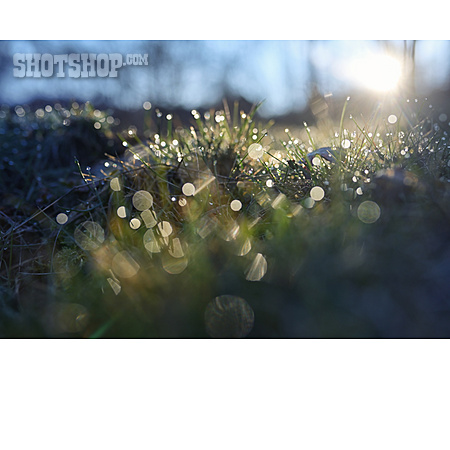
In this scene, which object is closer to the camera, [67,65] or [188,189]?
[188,189]

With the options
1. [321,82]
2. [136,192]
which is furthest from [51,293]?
[321,82]

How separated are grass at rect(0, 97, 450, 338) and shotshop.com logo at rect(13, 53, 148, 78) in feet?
2.62

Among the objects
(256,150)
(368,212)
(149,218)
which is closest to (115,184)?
(149,218)

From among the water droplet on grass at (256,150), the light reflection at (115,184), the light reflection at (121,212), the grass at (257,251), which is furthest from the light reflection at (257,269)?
the water droplet on grass at (256,150)

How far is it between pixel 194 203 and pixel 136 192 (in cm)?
25

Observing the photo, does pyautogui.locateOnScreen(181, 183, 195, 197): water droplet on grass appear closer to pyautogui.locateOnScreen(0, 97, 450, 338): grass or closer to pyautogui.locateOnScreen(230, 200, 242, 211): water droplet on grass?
pyautogui.locateOnScreen(0, 97, 450, 338): grass

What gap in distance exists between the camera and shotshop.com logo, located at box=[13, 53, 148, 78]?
2295 mm

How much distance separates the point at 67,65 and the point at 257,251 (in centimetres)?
185

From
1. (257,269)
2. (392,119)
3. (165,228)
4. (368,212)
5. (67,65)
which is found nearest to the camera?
(257,269)

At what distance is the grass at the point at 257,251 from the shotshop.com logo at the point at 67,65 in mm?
798

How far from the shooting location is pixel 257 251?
1.20m

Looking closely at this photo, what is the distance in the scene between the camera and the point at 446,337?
3.30 ft

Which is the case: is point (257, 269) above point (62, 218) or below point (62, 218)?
below

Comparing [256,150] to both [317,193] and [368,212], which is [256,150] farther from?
[368,212]
